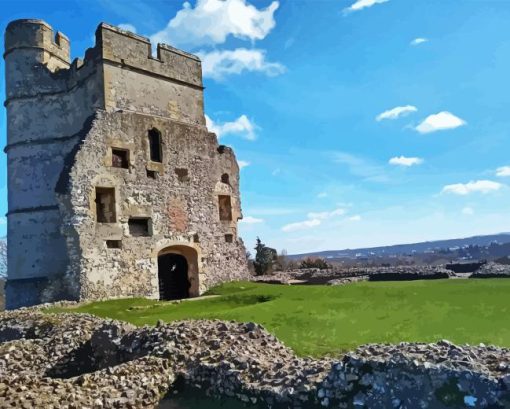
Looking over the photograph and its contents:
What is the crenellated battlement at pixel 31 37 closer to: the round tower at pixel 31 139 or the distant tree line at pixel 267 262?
the round tower at pixel 31 139

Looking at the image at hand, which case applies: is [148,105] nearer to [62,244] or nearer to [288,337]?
[62,244]

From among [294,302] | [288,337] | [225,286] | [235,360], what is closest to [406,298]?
[294,302]

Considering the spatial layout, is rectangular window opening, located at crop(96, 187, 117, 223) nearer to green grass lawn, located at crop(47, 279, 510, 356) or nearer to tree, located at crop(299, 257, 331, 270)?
green grass lawn, located at crop(47, 279, 510, 356)

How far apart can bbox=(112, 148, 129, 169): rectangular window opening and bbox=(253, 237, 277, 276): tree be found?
54.6ft

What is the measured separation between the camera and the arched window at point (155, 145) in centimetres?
1962

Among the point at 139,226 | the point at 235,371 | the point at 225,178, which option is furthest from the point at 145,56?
the point at 235,371

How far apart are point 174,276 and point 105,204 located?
4.62 meters

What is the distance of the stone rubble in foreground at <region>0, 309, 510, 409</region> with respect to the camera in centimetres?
548

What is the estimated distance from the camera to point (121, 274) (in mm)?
17359

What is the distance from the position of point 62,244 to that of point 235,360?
51.7 ft

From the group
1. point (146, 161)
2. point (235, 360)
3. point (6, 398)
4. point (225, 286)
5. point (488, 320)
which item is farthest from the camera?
point (225, 286)

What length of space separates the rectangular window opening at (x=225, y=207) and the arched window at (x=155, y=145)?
3784 mm

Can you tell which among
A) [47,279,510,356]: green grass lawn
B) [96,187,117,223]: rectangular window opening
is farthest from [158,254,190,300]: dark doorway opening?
[96,187,117,223]: rectangular window opening

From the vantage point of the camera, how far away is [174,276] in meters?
20.6
